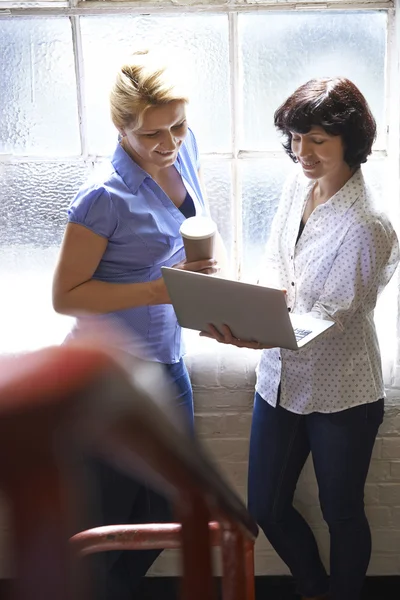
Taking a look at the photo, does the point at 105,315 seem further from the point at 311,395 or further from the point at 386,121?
the point at 386,121

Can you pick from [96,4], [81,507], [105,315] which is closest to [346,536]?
[105,315]

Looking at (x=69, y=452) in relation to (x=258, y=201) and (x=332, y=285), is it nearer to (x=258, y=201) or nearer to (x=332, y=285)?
(x=332, y=285)

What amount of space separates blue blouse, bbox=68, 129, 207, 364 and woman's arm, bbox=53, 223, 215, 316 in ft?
0.10

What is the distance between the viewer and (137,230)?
195 cm

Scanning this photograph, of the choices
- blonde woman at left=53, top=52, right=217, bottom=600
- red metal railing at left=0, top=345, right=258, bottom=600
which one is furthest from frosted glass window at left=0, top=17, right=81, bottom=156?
red metal railing at left=0, top=345, right=258, bottom=600

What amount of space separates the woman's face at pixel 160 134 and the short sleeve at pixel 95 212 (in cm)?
14

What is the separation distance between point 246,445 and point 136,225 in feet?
2.78

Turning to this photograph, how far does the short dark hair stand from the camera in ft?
6.25

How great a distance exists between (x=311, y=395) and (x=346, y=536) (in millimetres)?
394

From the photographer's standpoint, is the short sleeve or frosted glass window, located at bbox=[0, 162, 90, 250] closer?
the short sleeve

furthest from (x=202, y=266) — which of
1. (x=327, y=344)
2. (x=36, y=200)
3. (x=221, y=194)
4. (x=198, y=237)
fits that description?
(x=36, y=200)

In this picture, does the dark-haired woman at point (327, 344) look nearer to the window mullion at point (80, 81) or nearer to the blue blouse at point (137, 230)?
the blue blouse at point (137, 230)

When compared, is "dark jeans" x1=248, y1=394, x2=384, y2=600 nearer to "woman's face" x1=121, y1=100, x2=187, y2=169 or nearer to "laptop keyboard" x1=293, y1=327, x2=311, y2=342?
"laptop keyboard" x1=293, y1=327, x2=311, y2=342

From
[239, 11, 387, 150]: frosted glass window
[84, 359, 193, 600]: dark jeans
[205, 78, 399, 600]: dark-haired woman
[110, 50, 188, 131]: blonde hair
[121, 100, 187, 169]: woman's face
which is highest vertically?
[239, 11, 387, 150]: frosted glass window
